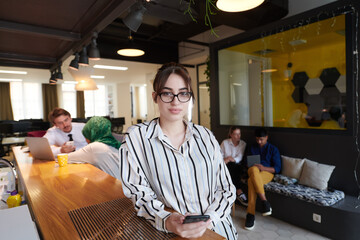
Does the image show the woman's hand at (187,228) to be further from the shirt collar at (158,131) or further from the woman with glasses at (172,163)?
the shirt collar at (158,131)

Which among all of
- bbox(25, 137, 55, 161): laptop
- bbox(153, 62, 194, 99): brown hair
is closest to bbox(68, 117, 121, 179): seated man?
bbox(25, 137, 55, 161): laptop

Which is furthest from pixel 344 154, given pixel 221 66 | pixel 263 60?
pixel 221 66

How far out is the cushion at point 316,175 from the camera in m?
2.87

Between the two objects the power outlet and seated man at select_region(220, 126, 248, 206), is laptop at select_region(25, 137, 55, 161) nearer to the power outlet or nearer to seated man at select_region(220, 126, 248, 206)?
seated man at select_region(220, 126, 248, 206)

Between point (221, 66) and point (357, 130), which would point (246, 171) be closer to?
point (357, 130)

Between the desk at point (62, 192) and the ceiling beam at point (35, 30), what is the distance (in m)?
1.41

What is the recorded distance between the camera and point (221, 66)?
4652 millimetres

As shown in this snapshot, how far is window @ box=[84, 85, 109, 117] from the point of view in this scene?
13875 mm

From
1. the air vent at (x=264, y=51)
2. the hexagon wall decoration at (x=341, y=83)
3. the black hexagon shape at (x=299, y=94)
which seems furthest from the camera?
the air vent at (x=264, y=51)

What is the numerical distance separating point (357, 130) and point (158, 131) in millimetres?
2806

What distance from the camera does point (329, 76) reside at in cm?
328

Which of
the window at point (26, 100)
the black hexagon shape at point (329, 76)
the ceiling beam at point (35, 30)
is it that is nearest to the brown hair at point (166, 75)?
the ceiling beam at point (35, 30)

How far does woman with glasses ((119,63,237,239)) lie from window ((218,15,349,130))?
269 cm

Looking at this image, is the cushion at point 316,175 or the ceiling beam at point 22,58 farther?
the ceiling beam at point 22,58
